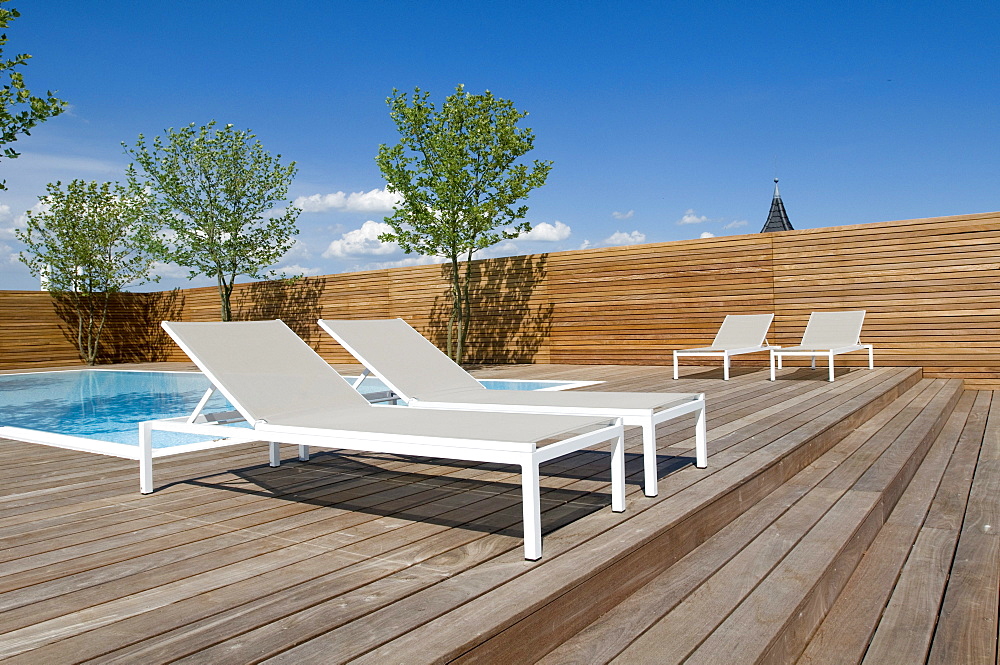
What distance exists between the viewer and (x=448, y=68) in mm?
16016

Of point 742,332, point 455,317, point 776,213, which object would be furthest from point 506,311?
point 776,213

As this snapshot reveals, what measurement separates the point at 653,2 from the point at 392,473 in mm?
13110

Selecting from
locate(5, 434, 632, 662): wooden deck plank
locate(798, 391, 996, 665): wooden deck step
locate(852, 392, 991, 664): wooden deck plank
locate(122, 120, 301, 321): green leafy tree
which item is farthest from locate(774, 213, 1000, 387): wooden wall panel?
locate(122, 120, 301, 321): green leafy tree

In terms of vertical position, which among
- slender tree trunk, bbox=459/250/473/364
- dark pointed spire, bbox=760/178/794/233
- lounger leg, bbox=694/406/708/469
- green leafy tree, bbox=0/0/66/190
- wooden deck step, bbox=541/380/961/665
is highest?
dark pointed spire, bbox=760/178/794/233

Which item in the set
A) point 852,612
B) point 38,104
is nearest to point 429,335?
point 38,104

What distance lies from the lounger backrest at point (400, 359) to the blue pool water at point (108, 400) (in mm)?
2883

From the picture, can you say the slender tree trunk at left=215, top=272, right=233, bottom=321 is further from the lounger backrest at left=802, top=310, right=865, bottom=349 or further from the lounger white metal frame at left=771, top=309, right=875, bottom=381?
the lounger backrest at left=802, top=310, right=865, bottom=349

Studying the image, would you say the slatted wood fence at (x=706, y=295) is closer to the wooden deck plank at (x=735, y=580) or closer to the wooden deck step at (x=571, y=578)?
the wooden deck plank at (x=735, y=580)

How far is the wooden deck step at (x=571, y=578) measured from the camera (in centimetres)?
150

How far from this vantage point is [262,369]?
10.9 feet

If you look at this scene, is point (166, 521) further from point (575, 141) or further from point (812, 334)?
point (575, 141)

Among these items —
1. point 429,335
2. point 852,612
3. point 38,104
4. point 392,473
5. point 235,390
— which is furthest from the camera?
point 429,335

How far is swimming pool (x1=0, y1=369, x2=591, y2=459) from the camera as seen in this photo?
5.29m

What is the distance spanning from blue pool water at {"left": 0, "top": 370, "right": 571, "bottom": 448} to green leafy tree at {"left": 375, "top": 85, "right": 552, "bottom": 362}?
2649 millimetres
